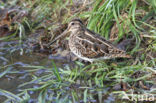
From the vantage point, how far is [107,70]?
4.07 meters

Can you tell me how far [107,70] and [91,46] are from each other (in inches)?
17.8

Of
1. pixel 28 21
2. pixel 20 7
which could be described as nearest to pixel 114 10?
pixel 28 21

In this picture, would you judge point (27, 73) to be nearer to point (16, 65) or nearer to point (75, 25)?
point (16, 65)

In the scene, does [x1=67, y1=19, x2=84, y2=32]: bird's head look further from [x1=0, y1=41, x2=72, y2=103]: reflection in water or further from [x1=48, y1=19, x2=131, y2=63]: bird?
[x1=0, y1=41, x2=72, y2=103]: reflection in water

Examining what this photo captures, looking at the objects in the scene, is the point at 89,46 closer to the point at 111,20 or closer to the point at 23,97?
the point at 111,20

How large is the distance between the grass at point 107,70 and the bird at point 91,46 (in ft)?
0.48

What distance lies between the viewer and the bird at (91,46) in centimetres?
407

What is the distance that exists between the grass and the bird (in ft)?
0.48

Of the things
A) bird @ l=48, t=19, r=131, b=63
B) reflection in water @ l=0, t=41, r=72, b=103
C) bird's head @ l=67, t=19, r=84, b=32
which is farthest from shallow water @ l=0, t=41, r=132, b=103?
bird's head @ l=67, t=19, r=84, b=32

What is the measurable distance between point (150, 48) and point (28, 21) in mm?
2960
